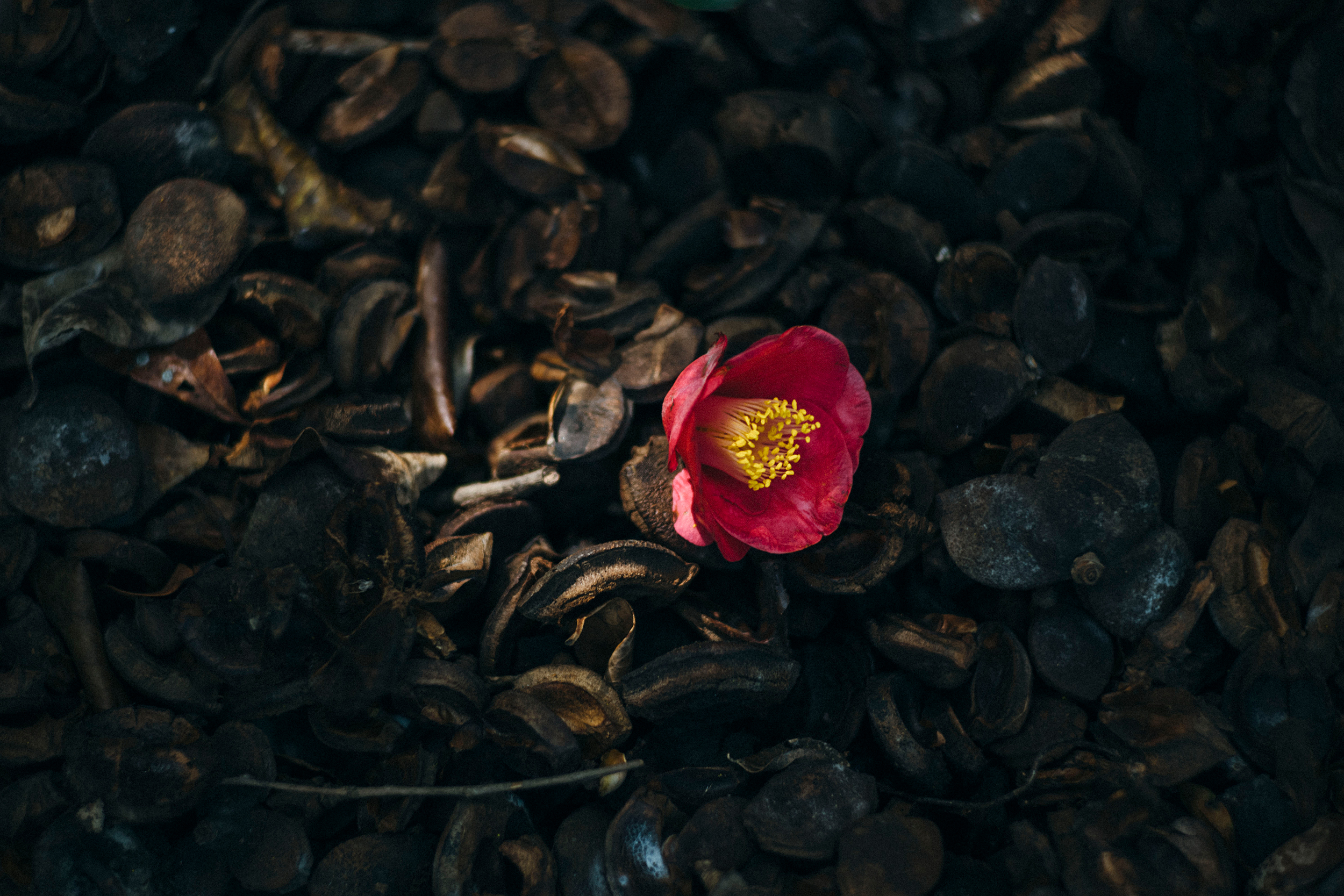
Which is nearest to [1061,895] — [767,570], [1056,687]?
[1056,687]

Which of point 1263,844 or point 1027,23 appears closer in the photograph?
point 1263,844

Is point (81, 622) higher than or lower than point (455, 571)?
lower

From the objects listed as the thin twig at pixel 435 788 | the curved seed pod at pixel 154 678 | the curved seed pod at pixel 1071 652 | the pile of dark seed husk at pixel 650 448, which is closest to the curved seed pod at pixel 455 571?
the pile of dark seed husk at pixel 650 448

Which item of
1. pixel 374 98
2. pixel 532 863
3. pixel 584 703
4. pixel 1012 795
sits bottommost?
pixel 532 863

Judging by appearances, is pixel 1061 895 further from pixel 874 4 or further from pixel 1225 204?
pixel 874 4

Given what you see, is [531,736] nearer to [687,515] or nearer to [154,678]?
[687,515]

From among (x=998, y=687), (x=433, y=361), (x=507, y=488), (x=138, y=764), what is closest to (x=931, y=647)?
(x=998, y=687)
